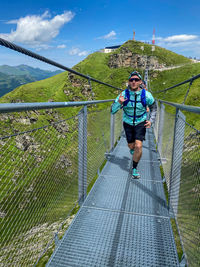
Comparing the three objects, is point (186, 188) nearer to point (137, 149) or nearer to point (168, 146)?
point (137, 149)

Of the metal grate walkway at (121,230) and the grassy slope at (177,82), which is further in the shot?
the grassy slope at (177,82)

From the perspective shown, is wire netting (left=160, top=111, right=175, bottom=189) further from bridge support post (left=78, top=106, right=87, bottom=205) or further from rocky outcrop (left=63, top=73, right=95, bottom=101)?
rocky outcrop (left=63, top=73, right=95, bottom=101)

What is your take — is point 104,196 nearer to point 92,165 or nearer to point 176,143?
point 92,165

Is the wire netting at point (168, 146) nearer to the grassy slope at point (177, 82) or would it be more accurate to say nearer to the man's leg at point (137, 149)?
the man's leg at point (137, 149)

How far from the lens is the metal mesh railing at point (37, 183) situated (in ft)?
5.28

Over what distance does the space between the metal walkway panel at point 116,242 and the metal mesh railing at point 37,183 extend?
8.5 inches

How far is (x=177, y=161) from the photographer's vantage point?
265 cm

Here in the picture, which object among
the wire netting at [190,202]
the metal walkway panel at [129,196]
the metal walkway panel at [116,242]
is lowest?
the metal walkway panel at [116,242]

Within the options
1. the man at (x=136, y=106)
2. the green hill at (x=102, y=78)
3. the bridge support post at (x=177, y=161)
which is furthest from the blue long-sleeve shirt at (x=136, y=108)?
the green hill at (x=102, y=78)

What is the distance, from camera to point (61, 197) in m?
2.48

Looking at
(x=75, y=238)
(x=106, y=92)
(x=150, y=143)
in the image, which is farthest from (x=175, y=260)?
(x=106, y=92)

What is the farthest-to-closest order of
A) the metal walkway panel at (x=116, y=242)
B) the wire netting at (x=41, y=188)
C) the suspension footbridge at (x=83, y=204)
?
the metal walkway panel at (x=116, y=242) → the wire netting at (x=41, y=188) → the suspension footbridge at (x=83, y=204)

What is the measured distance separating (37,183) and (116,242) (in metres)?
1.10

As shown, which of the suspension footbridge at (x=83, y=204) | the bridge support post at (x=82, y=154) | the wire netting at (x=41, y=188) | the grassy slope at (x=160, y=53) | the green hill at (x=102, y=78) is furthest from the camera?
the grassy slope at (x=160, y=53)
